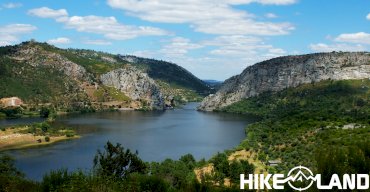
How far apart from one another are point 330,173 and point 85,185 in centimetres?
1910

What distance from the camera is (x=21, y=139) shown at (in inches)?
4823

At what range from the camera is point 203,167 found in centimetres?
8144

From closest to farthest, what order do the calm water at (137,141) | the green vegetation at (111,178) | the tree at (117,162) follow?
the green vegetation at (111,178) → the tree at (117,162) → the calm water at (137,141)

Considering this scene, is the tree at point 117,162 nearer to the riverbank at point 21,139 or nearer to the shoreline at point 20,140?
the shoreline at point 20,140

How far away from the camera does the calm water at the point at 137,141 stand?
95.4m

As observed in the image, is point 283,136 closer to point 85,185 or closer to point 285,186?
point 285,186

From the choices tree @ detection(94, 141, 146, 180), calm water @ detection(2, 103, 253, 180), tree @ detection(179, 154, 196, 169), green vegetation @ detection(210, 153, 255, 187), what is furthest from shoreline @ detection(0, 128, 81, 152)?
tree @ detection(94, 141, 146, 180)

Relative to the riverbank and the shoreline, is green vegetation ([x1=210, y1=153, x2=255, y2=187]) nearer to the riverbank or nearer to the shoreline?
the shoreline

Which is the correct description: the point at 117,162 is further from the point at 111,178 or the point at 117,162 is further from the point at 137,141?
the point at 137,141

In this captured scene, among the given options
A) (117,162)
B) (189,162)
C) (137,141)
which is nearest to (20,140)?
(137,141)

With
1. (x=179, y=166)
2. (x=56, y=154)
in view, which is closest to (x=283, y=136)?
(x=179, y=166)

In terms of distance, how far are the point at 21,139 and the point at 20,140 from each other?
1.02 meters

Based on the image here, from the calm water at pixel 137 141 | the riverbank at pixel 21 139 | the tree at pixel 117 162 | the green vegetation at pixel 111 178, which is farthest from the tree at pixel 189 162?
the riverbank at pixel 21 139

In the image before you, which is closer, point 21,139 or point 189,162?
point 189,162
